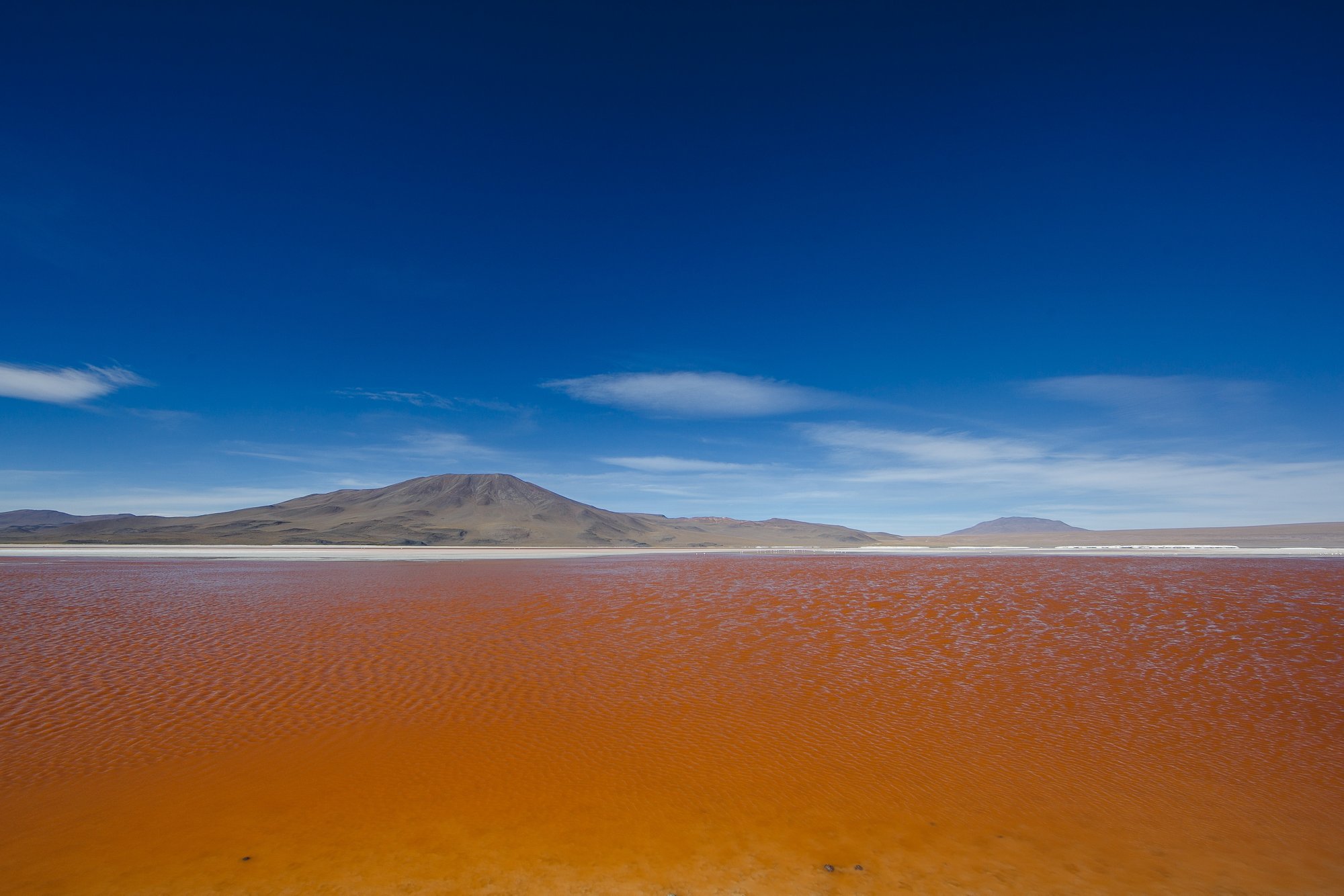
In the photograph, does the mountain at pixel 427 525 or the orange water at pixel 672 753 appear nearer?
the orange water at pixel 672 753

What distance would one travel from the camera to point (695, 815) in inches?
243

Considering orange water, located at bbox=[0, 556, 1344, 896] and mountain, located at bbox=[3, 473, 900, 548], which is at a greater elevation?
mountain, located at bbox=[3, 473, 900, 548]

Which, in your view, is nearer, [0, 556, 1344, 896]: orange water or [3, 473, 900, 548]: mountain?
[0, 556, 1344, 896]: orange water

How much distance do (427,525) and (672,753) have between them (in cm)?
13951

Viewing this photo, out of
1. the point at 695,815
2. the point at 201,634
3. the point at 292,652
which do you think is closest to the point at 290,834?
the point at 695,815

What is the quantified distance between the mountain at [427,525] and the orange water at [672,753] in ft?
308

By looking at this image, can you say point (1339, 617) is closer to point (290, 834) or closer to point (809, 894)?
point (809, 894)

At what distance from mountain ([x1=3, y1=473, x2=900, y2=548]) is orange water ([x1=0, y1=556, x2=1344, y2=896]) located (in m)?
93.9

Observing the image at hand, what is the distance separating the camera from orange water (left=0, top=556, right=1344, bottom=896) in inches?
206

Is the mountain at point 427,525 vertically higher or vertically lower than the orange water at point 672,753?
higher

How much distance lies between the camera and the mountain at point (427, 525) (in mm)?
106688

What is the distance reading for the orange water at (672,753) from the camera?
5230 millimetres

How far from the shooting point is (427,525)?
135500 millimetres

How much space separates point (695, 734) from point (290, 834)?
486 cm
